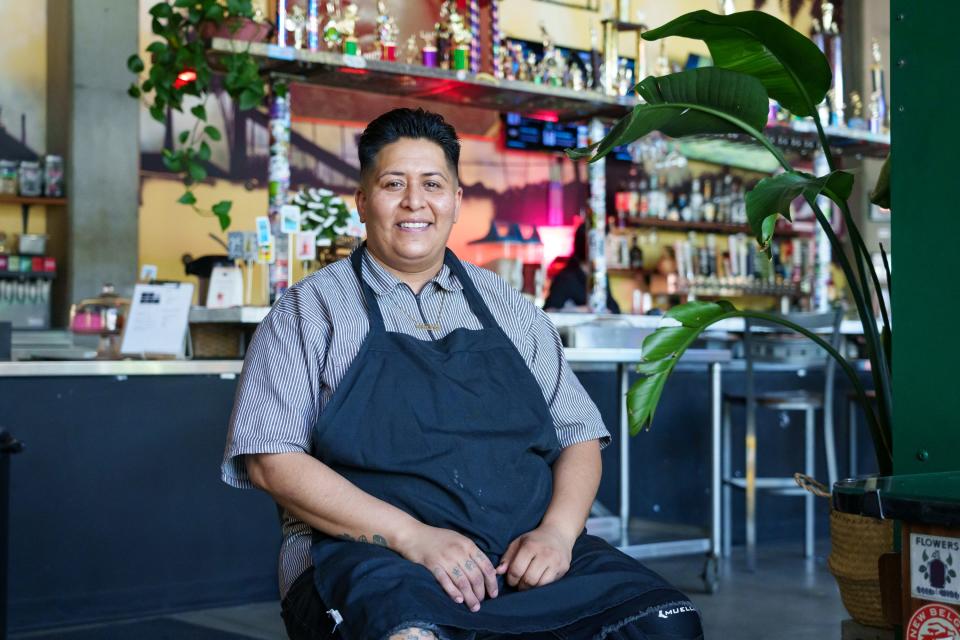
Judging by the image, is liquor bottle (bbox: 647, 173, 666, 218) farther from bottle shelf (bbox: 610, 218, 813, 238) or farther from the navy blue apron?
the navy blue apron

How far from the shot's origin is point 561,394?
2.08 m

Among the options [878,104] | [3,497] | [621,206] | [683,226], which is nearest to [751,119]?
[3,497]

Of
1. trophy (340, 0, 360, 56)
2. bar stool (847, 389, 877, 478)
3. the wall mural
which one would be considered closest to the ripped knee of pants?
trophy (340, 0, 360, 56)

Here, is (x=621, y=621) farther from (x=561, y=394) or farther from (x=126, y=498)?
(x=126, y=498)

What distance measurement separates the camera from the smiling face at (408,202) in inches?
79.7

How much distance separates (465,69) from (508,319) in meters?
3.97

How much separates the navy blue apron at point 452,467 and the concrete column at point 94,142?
18.1 ft

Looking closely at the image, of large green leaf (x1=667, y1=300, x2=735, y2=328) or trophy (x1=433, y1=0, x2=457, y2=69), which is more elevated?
trophy (x1=433, y1=0, x2=457, y2=69)

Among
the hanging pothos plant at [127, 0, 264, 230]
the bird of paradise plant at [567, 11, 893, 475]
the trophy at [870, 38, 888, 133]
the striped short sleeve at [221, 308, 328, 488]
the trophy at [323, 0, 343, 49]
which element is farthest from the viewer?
the trophy at [870, 38, 888, 133]

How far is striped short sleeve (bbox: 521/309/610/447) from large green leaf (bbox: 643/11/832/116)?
0.65 metres

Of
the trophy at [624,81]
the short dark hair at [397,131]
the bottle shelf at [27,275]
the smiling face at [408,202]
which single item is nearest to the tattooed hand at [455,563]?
the smiling face at [408,202]

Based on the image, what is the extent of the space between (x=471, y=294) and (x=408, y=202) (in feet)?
0.69

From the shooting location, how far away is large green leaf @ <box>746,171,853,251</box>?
7.05 feet

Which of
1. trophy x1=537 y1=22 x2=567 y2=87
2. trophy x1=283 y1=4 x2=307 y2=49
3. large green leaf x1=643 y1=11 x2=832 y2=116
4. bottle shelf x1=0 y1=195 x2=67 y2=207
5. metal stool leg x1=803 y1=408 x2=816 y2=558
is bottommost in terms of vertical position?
metal stool leg x1=803 y1=408 x2=816 y2=558
